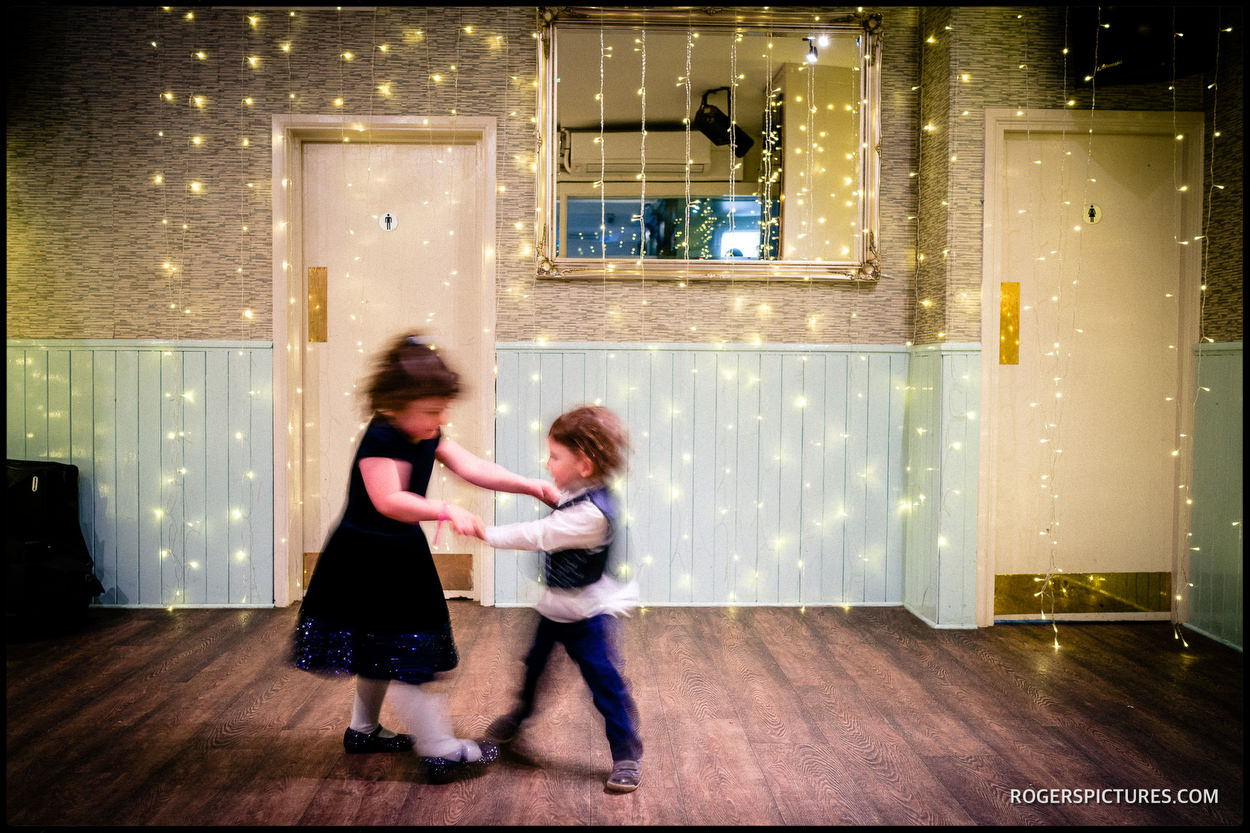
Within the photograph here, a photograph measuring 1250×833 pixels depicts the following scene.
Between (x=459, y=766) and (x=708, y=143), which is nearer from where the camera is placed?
(x=459, y=766)

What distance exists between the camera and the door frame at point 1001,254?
3191 mm

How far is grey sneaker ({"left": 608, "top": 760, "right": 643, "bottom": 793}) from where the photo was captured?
1.90 m

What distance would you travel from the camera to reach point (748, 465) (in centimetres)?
343

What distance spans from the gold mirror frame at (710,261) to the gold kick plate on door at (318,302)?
1.01 meters

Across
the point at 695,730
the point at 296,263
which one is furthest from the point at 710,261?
the point at 695,730

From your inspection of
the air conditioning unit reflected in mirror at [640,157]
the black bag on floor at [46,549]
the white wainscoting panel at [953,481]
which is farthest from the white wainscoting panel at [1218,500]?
the black bag on floor at [46,549]

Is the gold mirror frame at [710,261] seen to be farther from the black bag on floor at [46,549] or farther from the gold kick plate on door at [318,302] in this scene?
the black bag on floor at [46,549]

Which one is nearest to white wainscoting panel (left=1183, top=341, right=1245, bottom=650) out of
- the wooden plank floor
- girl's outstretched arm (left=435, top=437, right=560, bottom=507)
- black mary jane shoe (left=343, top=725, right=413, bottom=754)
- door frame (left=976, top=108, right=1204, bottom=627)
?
door frame (left=976, top=108, right=1204, bottom=627)

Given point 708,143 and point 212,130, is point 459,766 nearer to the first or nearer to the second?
point 708,143

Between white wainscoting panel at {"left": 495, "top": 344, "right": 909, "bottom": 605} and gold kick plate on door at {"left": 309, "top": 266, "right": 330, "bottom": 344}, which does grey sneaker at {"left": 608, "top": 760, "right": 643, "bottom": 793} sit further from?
gold kick plate on door at {"left": 309, "top": 266, "right": 330, "bottom": 344}

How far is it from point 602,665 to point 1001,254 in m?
2.57

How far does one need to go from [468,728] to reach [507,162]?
2.34 m

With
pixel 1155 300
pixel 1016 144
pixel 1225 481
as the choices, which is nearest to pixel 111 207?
pixel 1016 144
